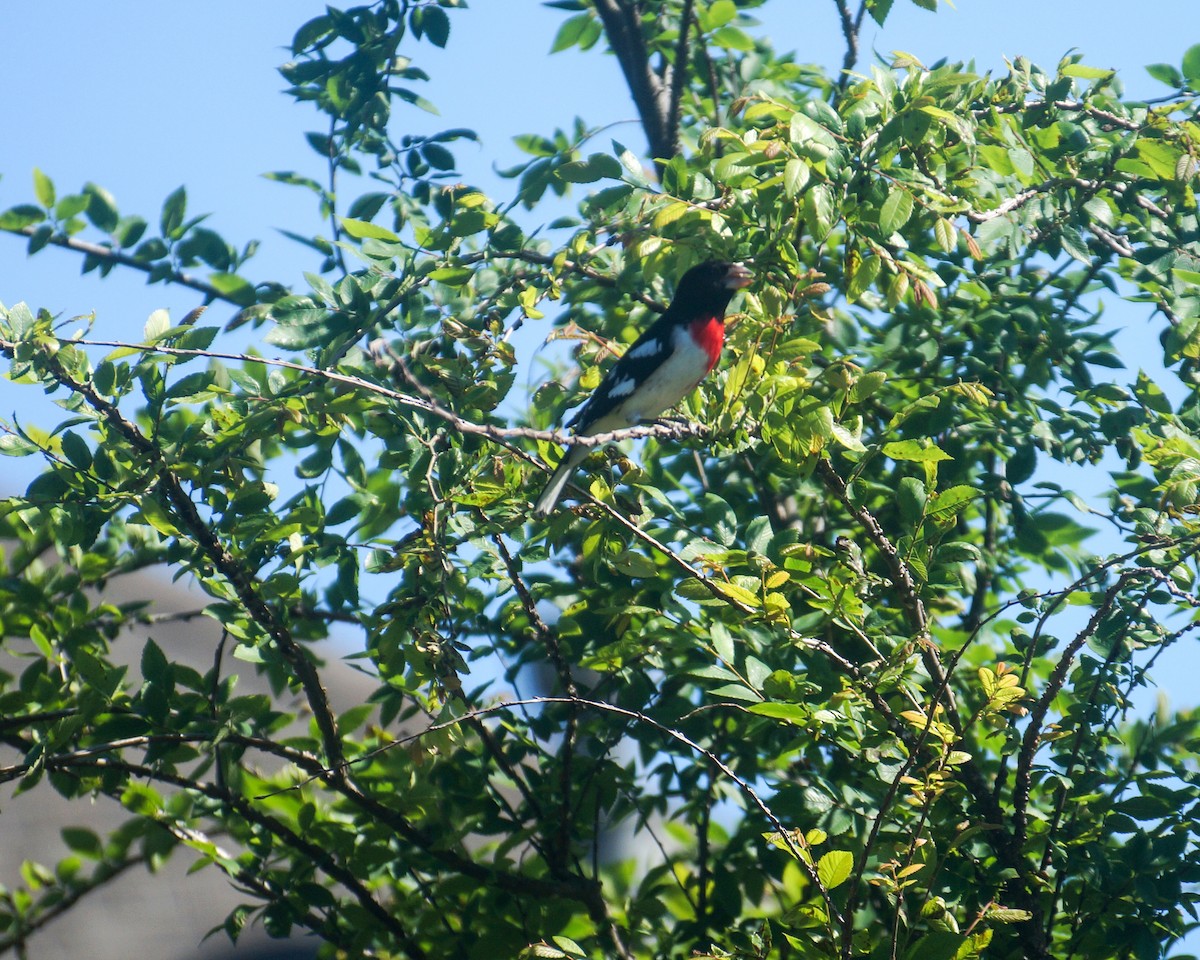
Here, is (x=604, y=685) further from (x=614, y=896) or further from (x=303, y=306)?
(x=303, y=306)

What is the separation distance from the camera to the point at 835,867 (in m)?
2.36

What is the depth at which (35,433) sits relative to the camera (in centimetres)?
326

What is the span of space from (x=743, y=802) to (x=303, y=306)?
1982 millimetres

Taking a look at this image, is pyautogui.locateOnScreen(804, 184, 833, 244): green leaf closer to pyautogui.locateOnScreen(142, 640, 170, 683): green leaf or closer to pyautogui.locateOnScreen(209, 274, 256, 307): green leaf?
pyautogui.locateOnScreen(209, 274, 256, 307): green leaf

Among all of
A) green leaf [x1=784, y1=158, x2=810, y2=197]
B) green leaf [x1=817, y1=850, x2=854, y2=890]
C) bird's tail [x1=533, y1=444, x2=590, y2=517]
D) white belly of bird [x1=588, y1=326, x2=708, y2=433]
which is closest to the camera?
green leaf [x1=817, y1=850, x2=854, y2=890]

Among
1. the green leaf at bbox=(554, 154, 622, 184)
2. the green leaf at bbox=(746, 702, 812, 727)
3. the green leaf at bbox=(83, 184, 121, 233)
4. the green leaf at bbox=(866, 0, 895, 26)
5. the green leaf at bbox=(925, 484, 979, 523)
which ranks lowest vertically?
the green leaf at bbox=(746, 702, 812, 727)

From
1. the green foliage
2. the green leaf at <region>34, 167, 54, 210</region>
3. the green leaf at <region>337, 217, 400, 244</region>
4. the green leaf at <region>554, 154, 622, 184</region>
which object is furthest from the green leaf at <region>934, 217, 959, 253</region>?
the green leaf at <region>34, 167, 54, 210</region>

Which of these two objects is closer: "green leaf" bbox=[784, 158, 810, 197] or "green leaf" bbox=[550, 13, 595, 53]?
"green leaf" bbox=[784, 158, 810, 197]

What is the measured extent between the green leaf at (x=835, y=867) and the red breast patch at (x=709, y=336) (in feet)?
8.45

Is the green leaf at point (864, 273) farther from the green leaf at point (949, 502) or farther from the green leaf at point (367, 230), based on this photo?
the green leaf at point (367, 230)

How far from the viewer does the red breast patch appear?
474cm

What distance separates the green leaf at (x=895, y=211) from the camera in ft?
9.45

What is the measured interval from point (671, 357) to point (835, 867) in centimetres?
269

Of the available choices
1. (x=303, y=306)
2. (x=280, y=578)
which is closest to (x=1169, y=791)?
(x=280, y=578)
